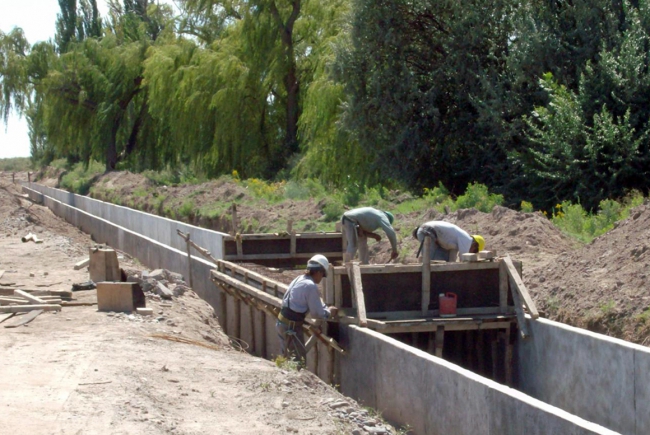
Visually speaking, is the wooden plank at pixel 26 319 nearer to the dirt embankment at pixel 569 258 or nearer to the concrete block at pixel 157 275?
the concrete block at pixel 157 275

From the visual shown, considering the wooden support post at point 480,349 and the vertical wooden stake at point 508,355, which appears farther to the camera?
the wooden support post at point 480,349

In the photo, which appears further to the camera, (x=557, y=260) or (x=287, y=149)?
(x=287, y=149)

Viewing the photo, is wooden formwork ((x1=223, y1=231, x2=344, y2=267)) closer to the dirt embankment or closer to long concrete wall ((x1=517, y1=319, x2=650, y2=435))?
the dirt embankment

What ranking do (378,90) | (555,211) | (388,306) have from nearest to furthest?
1. (388,306)
2. (555,211)
3. (378,90)

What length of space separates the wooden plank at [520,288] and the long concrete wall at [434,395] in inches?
75.1

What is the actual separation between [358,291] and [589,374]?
8.83ft

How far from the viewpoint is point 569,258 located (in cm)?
1198

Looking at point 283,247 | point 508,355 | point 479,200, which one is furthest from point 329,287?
point 479,200

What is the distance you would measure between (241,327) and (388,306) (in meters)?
4.41

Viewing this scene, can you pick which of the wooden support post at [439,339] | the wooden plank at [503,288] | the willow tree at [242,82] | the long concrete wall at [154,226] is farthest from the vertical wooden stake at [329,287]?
the willow tree at [242,82]

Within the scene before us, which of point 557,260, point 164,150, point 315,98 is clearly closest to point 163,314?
point 557,260

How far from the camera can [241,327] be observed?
46.8 feet

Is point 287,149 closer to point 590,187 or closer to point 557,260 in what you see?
point 590,187

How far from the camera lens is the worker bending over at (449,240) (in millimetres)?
11211
